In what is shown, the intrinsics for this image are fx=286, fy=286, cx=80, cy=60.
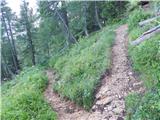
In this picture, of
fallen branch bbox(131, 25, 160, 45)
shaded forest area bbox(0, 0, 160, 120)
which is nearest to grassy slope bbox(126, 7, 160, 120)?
shaded forest area bbox(0, 0, 160, 120)

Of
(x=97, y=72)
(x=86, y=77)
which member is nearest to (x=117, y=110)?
(x=97, y=72)

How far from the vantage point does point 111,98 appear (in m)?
10.0

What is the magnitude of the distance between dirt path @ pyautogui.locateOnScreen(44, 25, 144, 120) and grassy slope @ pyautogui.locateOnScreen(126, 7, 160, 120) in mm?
395

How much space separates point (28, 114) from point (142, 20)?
8841 mm

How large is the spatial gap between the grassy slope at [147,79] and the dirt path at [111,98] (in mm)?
395

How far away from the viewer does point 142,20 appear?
1650 centimetres

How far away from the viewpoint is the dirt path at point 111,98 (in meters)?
9.52

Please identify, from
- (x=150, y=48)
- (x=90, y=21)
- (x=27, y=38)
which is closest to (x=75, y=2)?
(x=90, y=21)

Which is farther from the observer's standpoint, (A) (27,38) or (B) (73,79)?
(A) (27,38)

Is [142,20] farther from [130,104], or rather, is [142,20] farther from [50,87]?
[130,104]

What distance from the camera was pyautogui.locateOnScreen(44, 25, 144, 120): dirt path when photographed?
9.52 meters

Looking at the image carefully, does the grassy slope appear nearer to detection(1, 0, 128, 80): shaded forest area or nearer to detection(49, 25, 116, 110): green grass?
detection(49, 25, 116, 110): green grass

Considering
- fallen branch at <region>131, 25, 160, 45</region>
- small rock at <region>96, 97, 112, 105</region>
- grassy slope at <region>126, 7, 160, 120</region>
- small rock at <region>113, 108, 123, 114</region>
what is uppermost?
fallen branch at <region>131, 25, 160, 45</region>

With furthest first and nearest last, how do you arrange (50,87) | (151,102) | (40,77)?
1. (40,77)
2. (50,87)
3. (151,102)
